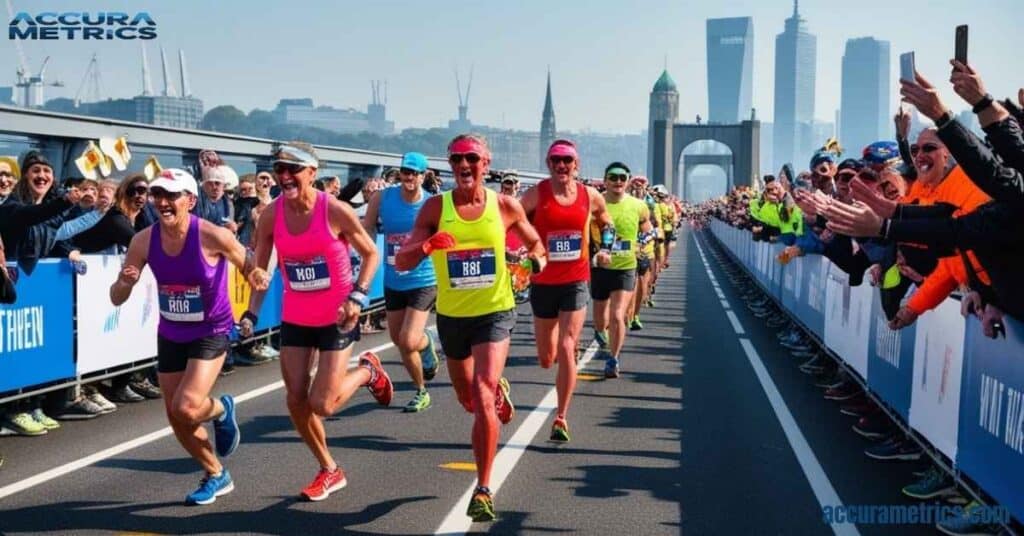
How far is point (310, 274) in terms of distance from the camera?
21.5ft

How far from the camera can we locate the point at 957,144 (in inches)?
194

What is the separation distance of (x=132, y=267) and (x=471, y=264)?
1.93 m

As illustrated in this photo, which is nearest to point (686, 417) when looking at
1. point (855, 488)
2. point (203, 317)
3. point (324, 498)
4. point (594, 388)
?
point (594, 388)

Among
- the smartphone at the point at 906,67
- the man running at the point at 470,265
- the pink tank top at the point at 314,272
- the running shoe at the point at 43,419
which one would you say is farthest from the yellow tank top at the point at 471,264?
the running shoe at the point at 43,419

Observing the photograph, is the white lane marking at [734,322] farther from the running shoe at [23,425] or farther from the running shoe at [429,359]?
the running shoe at [23,425]

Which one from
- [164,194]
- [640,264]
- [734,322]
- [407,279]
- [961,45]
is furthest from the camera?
[734,322]

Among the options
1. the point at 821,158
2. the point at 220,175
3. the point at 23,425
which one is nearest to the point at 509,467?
the point at 23,425

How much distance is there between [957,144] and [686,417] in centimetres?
478

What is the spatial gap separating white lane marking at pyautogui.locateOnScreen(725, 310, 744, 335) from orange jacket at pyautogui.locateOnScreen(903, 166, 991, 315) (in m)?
9.46

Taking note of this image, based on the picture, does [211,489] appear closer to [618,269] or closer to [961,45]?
[961,45]

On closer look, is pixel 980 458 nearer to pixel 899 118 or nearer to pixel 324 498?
pixel 899 118

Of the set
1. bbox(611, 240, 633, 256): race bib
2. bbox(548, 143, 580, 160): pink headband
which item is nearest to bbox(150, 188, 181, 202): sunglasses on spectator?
bbox(548, 143, 580, 160): pink headband

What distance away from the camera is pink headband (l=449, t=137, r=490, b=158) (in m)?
6.37

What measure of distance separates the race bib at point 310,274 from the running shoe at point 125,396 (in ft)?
13.5
